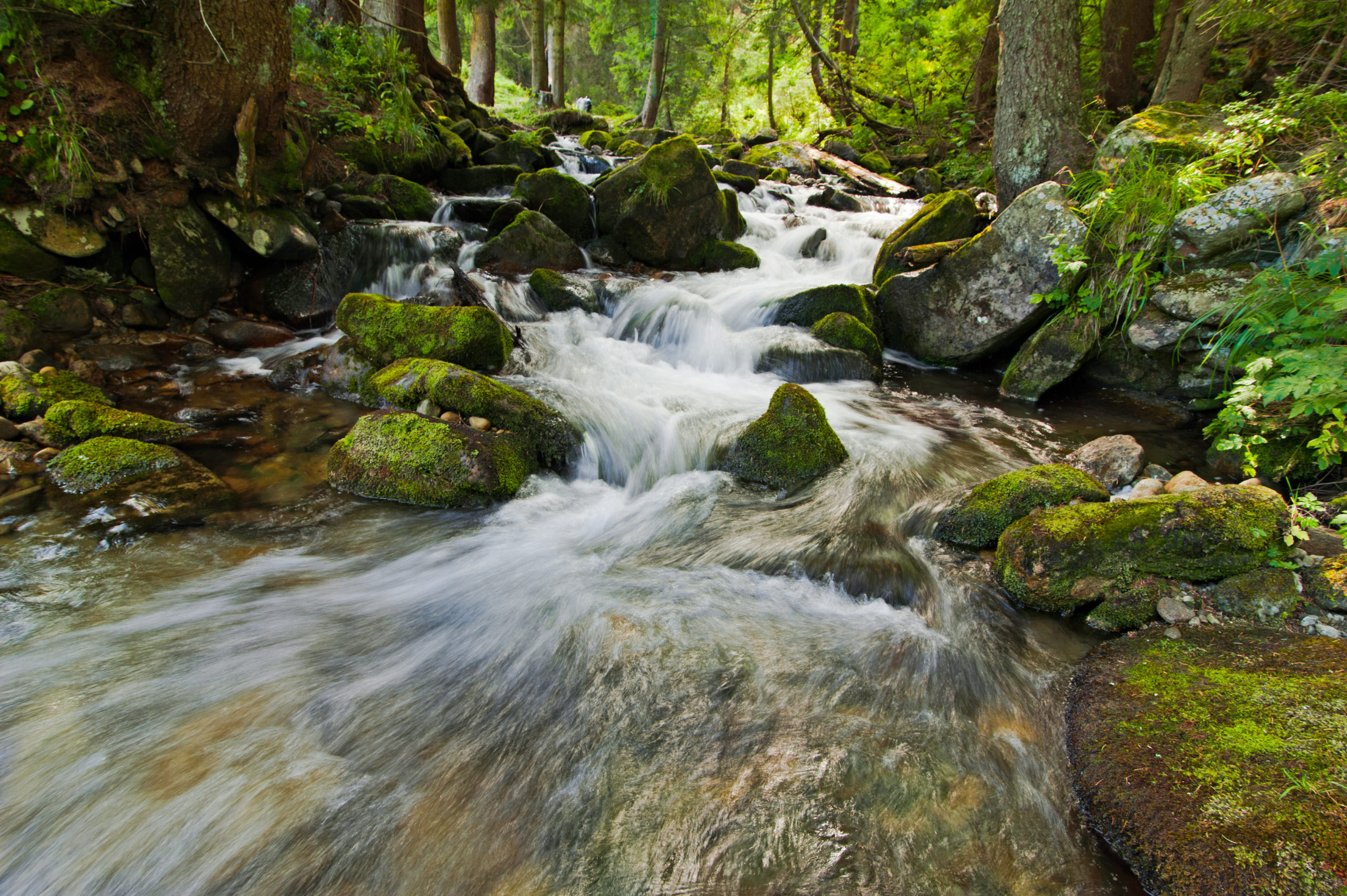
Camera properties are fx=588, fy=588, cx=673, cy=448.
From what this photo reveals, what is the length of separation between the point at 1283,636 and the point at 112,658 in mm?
5576

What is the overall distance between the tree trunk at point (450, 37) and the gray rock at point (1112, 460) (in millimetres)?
16047

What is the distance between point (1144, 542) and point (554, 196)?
9.22 metres

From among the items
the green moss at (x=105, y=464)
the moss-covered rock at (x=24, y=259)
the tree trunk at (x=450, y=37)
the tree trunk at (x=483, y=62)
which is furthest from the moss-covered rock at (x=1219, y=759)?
the tree trunk at (x=483, y=62)

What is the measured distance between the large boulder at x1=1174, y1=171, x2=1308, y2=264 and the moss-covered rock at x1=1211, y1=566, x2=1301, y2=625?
3581 mm

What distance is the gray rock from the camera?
447 cm

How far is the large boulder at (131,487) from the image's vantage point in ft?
12.1

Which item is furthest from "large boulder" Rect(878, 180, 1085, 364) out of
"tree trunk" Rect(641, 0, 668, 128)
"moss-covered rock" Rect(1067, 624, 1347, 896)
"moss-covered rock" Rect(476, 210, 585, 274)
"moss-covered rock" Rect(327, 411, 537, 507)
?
"tree trunk" Rect(641, 0, 668, 128)

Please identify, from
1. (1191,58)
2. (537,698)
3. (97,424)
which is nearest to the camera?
(537,698)

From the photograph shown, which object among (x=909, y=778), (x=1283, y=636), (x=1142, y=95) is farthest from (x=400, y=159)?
(x=1142, y=95)

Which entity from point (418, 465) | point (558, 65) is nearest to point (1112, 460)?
point (418, 465)

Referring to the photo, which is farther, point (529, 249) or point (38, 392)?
point (529, 249)

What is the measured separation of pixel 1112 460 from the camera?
180 inches

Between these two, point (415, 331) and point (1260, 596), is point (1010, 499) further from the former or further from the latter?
point (415, 331)

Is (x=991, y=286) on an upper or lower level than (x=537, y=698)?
upper
